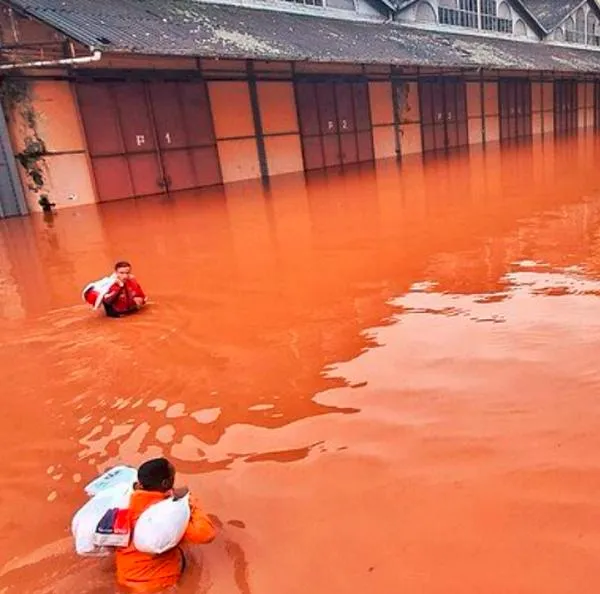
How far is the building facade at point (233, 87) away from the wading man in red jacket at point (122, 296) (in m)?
7.93

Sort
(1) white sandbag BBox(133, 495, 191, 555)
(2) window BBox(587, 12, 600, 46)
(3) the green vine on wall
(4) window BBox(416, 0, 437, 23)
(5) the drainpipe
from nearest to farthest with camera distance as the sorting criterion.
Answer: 1. (1) white sandbag BBox(133, 495, 191, 555)
2. (5) the drainpipe
3. (3) the green vine on wall
4. (4) window BBox(416, 0, 437, 23)
5. (2) window BBox(587, 12, 600, 46)

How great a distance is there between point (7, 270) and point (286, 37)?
12.6 m

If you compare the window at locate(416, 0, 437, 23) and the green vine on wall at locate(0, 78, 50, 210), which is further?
the window at locate(416, 0, 437, 23)

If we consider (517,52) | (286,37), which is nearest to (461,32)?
(517,52)

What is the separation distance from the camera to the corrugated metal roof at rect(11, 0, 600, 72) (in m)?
12.8

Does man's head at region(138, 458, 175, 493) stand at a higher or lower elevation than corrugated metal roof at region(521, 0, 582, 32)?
lower

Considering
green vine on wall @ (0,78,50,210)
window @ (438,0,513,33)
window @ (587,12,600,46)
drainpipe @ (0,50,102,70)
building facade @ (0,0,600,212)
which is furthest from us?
window @ (587,12,600,46)

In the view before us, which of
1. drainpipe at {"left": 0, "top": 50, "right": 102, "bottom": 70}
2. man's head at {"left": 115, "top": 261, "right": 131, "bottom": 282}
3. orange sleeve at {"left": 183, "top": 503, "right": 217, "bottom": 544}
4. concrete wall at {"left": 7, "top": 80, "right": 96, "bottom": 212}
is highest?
drainpipe at {"left": 0, "top": 50, "right": 102, "bottom": 70}

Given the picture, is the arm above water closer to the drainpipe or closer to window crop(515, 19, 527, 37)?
the drainpipe

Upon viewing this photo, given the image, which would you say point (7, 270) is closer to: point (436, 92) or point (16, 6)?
point (16, 6)

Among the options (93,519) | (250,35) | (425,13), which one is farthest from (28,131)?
(425,13)

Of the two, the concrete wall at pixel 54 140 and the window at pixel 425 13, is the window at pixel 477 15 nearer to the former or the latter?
the window at pixel 425 13

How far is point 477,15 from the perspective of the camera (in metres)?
29.6

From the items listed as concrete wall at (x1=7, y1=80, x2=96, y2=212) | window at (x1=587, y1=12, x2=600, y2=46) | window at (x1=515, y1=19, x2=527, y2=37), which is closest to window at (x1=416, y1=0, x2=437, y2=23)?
window at (x1=515, y1=19, x2=527, y2=37)
